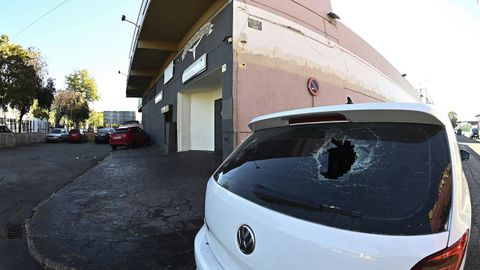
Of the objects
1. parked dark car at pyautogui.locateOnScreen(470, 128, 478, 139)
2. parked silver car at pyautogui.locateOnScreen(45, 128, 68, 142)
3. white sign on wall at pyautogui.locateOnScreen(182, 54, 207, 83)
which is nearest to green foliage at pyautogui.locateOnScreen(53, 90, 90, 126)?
parked silver car at pyautogui.locateOnScreen(45, 128, 68, 142)

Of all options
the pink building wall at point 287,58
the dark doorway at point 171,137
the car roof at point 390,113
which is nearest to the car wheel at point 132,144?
the dark doorway at point 171,137

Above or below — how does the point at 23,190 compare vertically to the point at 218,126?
below

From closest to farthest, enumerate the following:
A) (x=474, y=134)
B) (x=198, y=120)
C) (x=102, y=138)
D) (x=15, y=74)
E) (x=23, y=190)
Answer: (x=23, y=190)
(x=198, y=120)
(x=15, y=74)
(x=102, y=138)
(x=474, y=134)

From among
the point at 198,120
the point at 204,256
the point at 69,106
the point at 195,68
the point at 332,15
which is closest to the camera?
the point at 204,256

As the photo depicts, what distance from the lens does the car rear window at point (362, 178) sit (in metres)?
1.38

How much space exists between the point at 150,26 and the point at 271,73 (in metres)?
Answer: 5.45

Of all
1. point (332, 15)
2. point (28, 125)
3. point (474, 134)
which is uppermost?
point (332, 15)

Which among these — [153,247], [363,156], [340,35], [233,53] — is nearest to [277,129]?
[363,156]

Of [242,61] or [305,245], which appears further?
[242,61]

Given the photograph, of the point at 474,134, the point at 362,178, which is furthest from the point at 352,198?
the point at 474,134

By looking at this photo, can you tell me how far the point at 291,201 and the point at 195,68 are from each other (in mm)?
9926

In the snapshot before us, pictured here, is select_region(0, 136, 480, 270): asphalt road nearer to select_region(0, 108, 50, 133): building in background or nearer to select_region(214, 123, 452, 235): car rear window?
select_region(214, 123, 452, 235): car rear window

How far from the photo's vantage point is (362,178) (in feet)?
5.17

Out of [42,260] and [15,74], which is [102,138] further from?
[42,260]
